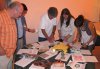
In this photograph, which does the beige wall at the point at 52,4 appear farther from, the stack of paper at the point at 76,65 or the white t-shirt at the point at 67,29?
the stack of paper at the point at 76,65

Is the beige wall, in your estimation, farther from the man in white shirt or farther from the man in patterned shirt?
the man in patterned shirt

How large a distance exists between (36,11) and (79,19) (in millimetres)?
1848

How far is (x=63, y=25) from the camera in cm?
399

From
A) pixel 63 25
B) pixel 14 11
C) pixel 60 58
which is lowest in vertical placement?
pixel 60 58

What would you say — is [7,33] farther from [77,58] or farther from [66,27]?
[66,27]

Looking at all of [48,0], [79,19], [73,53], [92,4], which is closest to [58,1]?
[48,0]

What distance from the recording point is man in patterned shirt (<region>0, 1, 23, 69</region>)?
2406 millimetres

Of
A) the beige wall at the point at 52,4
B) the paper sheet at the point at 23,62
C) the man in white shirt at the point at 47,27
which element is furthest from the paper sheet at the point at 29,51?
the beige wall at the point at 52,4

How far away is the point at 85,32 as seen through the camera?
359 centimetres

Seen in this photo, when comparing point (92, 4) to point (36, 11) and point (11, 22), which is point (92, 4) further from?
point (11, 22)

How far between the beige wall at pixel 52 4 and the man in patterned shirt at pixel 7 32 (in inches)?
87.1

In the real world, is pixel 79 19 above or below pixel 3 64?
above

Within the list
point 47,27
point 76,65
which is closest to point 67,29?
point 47,27

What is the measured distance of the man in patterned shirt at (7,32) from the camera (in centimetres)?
241
